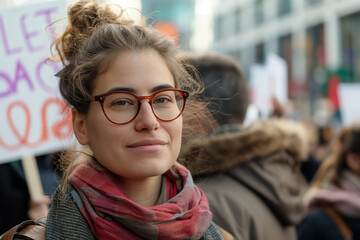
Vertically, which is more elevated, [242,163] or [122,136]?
[122,136]

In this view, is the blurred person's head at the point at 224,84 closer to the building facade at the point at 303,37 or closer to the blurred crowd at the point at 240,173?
the blurred crowd at the point at 240,173

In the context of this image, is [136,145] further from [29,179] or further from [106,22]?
[29,179]

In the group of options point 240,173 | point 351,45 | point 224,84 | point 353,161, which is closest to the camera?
point 240,173

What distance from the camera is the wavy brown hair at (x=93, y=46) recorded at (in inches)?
60.6

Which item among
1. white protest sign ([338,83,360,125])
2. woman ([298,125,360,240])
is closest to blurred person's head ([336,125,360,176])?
woman ([298,125,360,240])

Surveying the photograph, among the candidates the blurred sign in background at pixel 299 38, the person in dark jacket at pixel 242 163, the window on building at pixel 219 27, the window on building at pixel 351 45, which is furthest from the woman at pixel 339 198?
the window on building at pixel 219 27

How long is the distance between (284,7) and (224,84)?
79.0ft

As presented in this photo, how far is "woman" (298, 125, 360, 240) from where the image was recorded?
9.82ft

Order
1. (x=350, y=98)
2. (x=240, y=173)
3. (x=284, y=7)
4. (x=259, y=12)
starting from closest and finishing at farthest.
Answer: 1. (x=240, y=173)
2. (x=350, y=98)
3. (x=284, y=7)
4. (x=259, y=12)

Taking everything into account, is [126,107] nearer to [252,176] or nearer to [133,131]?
[133,131]

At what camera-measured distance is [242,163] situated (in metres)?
2.32

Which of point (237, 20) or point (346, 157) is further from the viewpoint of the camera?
point (237, 20)

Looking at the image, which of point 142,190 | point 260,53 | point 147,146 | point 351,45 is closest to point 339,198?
point 142,190

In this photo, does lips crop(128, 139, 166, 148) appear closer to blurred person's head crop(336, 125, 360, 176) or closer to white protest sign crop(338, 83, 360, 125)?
blurred person's head crop(336, 125, 360, 176)
